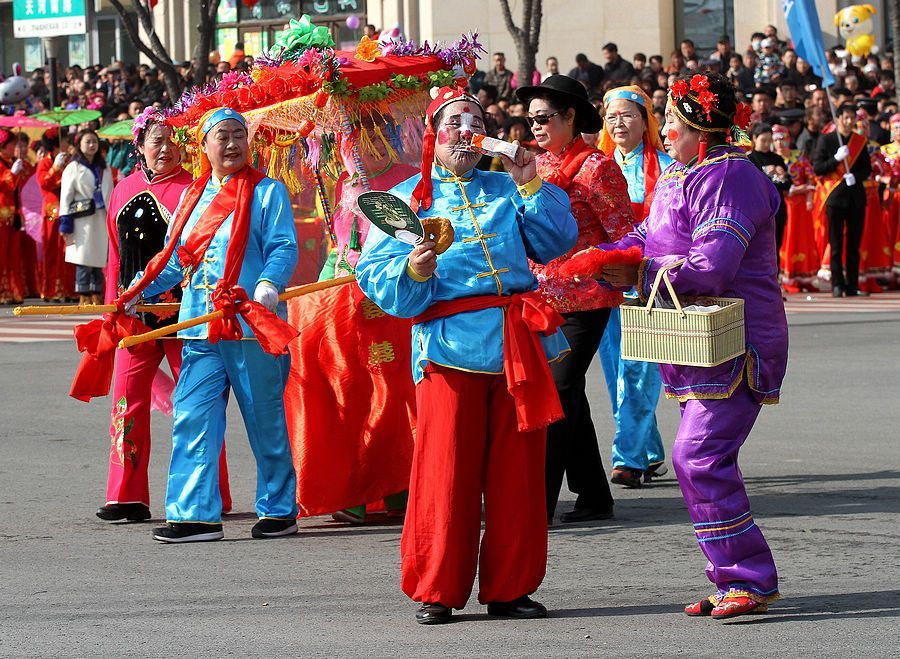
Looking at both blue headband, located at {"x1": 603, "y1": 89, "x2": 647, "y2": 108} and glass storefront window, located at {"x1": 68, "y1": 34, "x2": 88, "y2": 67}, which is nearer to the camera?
blue headband, located at {"x1": 603, "y1": 89, "x2": 647, "y2": 108}

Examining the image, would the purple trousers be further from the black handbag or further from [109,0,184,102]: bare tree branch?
[109,0,184,102]: bare tree branch

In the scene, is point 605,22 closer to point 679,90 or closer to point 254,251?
point 254,251

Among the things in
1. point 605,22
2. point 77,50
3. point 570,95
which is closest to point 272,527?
point 570,95

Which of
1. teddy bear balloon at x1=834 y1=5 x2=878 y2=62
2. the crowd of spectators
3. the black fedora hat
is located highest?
teddy bear balloon at x1=834 y1=5 x2=878 y2=62

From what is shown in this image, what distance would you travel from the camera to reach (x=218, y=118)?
7.29 meters

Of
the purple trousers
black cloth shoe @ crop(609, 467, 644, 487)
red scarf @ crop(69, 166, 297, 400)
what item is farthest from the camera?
black cloth shoe @ crop(609, 467, 644, 487)

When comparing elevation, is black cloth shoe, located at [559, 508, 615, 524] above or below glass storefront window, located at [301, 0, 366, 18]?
below

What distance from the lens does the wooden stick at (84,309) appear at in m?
6.65

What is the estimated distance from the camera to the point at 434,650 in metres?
5.30

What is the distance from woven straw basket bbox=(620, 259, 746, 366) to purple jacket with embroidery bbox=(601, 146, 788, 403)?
8 cm

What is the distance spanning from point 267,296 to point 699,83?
2.14 meters

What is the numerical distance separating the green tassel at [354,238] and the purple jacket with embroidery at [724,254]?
2.37 metres

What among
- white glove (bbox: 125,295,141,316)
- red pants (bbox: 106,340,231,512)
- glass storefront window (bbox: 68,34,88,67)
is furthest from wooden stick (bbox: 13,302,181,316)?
glass storefront window (bbox: 68,34,88,67)

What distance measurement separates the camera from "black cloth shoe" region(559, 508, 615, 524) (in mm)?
7562
